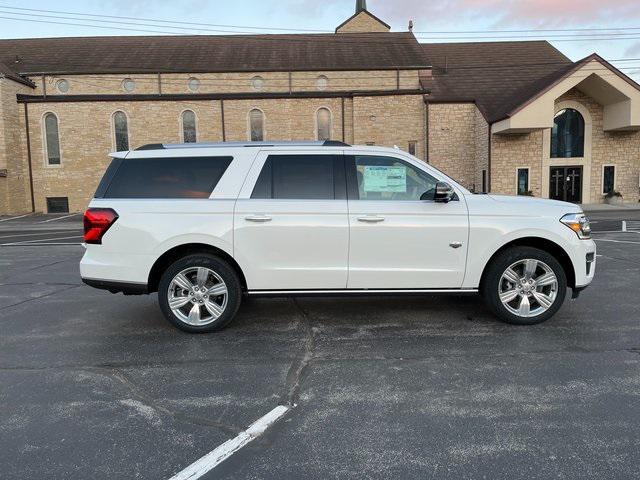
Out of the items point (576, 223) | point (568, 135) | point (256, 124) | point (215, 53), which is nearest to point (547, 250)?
point (576, 223)

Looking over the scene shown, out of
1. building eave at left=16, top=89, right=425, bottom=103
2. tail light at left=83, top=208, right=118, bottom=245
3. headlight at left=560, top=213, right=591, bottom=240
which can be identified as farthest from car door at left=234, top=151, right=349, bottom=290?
building eave at left=16, top=89, right=425, bottom=103

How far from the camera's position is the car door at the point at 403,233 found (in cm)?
516

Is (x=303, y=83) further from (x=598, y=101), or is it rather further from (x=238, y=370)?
(x=238, y=370)

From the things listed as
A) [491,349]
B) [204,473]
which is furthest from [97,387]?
[491,349]

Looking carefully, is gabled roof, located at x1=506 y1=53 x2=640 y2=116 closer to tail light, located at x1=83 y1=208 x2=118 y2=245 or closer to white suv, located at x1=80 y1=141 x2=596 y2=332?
white suv, located at x1=80 y1=141 x2=596 y2=332

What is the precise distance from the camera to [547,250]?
216 inches

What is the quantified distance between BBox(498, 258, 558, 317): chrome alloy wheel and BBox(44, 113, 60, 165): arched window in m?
32.5

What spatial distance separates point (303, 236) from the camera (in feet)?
16.9

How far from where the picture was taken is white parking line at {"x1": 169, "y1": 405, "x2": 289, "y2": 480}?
9.09 ft

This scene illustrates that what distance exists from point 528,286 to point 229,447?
368 cm

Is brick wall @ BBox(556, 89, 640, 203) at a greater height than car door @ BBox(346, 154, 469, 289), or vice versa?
brick wall @ BBox(556, 89, 640, 203)

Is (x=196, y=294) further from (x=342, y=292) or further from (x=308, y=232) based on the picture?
(x=342, y=292)

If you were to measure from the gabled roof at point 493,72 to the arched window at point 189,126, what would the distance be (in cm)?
1494

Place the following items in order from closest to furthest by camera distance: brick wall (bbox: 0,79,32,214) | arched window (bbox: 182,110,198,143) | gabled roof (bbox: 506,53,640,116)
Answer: gabled roof (bbox: 506,53,640,116)
brick wall (bbox: 0,79,32,214)
arched window (bbox: 182,110,198,143)
